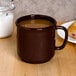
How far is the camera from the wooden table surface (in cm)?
68

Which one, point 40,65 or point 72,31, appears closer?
point 40,65

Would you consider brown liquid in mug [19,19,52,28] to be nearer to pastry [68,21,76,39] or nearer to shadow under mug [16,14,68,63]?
shadow under mug [16,14,68,63]

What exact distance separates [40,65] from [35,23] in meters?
0.13

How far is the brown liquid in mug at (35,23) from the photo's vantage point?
2.36ft

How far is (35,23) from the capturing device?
2.45 feet

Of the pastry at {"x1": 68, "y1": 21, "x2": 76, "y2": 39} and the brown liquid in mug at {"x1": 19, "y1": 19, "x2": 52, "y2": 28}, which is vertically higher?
the brown liquid in mug at {"x1": 19, "y1": 19, "x2": 52, "y2": 28}

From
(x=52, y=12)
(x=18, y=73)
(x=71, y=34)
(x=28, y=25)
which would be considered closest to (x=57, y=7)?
(x=52, y=12)

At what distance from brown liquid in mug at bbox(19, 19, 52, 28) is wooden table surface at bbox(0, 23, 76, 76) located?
0.35ft

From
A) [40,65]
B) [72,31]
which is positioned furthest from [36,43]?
[72,31]

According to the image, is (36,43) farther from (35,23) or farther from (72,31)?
(72,31)

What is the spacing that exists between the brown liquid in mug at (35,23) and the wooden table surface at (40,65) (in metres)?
0.11

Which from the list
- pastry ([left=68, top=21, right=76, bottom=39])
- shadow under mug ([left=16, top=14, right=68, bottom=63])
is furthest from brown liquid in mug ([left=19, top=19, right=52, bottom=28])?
pastry ([left=68, top=21, right=76, bottom=39])

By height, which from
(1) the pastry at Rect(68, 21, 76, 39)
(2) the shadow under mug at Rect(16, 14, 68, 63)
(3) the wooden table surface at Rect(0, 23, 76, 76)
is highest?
(2) the shadow under mug at Rect(16, 14, 68, 63)

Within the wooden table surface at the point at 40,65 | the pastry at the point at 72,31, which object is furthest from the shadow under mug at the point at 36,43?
the pastry at the point at 72,31
